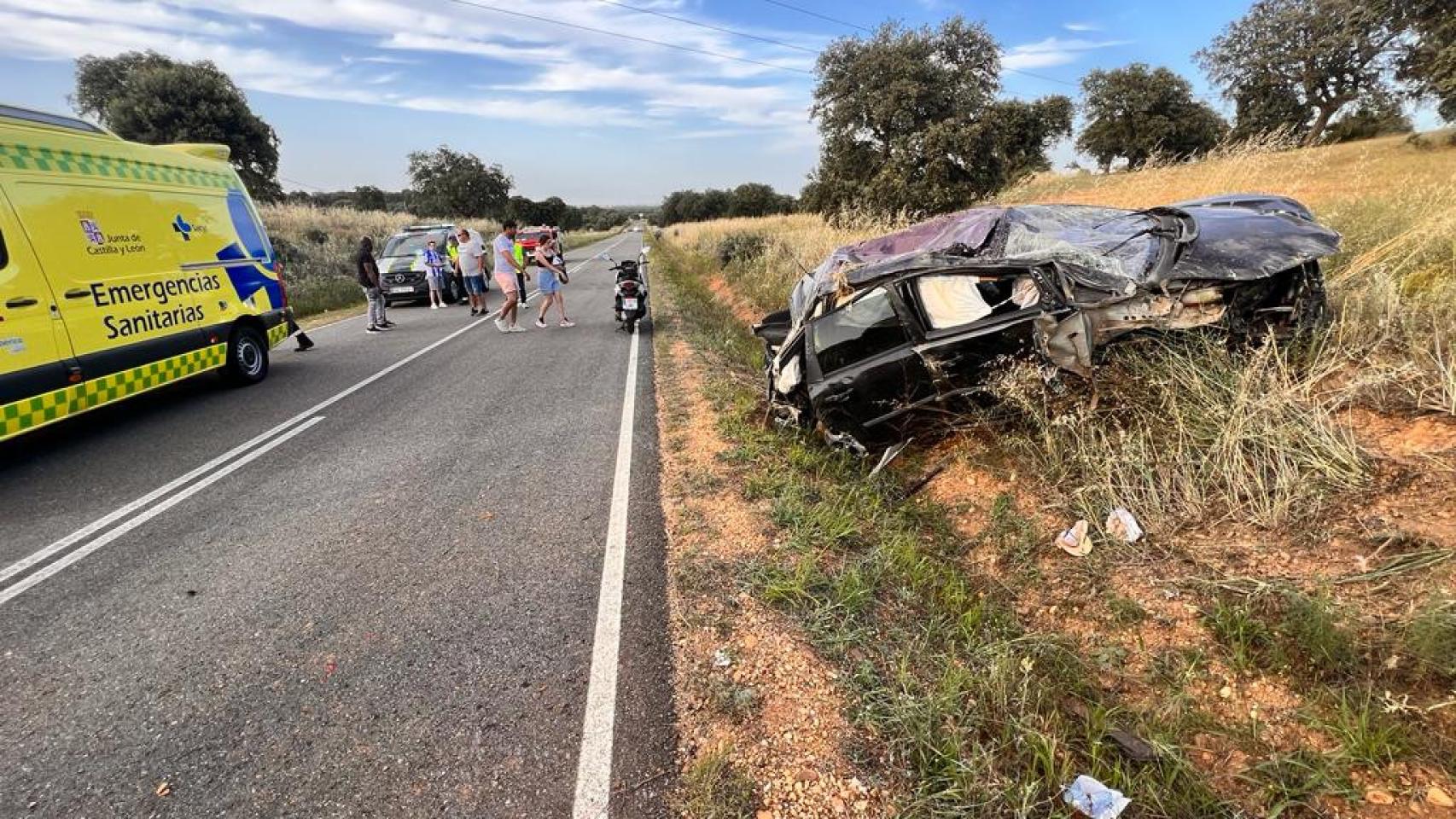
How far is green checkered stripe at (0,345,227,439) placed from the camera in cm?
464

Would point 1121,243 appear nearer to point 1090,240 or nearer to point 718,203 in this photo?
point 1090,240

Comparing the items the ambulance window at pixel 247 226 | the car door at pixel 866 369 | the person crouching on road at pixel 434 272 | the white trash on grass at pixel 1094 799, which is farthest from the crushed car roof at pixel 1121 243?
the person crouching on road at pixel 434 272

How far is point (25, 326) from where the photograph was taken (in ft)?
15.4

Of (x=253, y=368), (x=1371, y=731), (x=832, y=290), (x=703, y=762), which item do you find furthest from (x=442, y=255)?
(x=1371, y=731)

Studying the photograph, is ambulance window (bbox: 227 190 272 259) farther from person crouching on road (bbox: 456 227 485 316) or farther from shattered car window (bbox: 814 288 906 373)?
shattered car window (bbox: 814 288 906 373)

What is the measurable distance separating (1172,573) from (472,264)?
12607mm

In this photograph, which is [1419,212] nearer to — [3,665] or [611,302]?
[3,665]

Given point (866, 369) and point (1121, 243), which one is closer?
point (866, 369)

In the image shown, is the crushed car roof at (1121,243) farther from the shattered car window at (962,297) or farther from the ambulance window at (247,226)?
the ambulance window at (247,226)

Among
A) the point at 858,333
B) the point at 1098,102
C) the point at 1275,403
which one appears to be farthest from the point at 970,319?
the point at 1098,102

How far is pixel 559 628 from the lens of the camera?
9.45 feet

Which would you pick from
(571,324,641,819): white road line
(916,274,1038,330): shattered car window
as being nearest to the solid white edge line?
(571,324,641,819): white road line

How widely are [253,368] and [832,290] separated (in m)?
6.89

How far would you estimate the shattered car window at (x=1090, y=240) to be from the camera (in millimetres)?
4070
